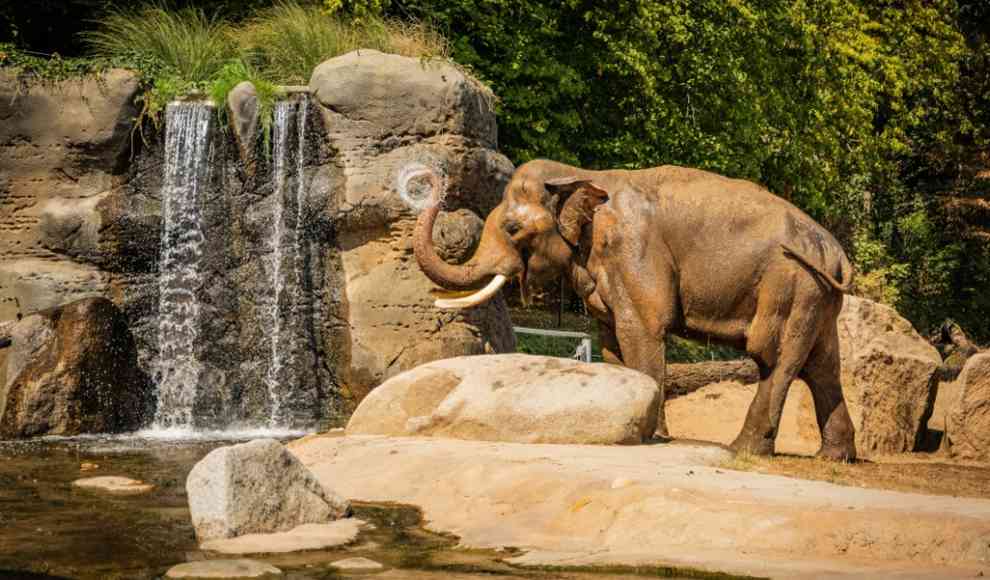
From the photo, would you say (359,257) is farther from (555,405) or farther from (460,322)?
(555,405)

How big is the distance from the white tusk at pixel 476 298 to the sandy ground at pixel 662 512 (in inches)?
62.9

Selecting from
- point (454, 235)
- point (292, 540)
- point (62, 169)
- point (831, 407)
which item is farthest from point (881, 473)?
point (62, 169)

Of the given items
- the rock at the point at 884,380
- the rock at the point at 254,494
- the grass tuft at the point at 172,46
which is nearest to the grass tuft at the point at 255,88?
the grass tuft at the point at 172,46

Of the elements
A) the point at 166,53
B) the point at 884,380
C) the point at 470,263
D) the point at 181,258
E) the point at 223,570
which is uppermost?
the point at 166,53

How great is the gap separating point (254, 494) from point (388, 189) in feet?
27.9

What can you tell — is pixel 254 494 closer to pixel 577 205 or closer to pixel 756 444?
pixel 577 205

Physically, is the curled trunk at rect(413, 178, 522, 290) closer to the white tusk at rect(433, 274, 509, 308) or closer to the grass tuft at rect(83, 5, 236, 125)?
the white tusk at rect(433, 274, 509, 308)

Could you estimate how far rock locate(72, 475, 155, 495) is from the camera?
885cm

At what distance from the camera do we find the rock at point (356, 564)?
6.34 metres

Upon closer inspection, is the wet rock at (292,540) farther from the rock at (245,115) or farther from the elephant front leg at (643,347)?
the rock at (245,115)

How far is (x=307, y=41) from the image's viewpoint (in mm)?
17312

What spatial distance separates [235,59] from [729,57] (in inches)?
327

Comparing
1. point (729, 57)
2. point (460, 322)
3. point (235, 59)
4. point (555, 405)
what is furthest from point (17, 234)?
point (729, 57)

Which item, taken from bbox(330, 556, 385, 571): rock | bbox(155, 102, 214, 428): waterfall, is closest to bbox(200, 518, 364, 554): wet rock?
bbox(330, 556, 385, 571): rock
